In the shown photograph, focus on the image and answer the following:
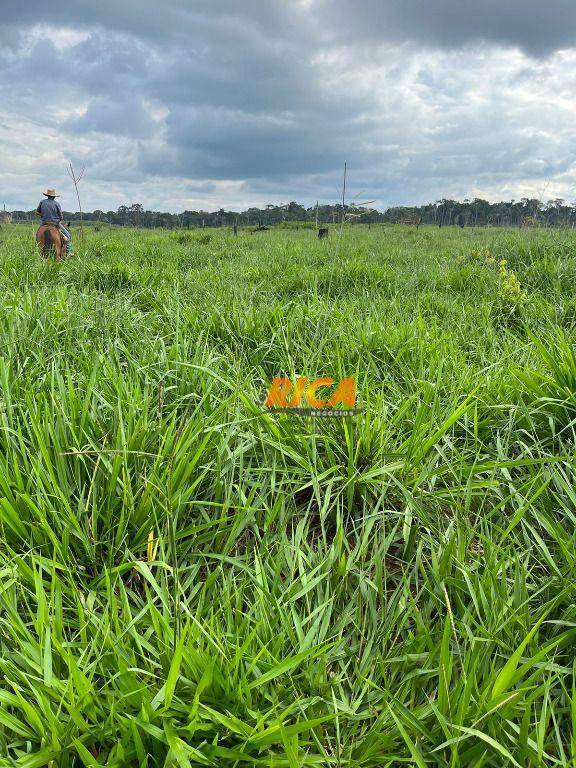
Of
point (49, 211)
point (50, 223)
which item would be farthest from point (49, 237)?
point (49, 211)

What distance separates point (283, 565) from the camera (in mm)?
1456

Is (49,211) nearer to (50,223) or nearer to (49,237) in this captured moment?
(50,223)

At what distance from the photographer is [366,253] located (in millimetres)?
6930

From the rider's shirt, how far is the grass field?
5.89 metres

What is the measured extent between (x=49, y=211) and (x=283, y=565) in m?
8.04

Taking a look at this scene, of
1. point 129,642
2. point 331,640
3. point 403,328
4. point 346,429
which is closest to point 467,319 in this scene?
point 403,328

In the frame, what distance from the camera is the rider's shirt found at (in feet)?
24.7

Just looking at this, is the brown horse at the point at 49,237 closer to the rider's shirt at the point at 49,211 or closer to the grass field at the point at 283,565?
the rider's shirt at the point at 49,211

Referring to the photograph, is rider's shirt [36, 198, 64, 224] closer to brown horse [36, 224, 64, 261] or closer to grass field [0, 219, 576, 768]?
brown horse [36, 224, 64, 261]

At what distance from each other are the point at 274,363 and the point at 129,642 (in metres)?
1.63

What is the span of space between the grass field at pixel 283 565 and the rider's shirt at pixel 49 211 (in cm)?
589

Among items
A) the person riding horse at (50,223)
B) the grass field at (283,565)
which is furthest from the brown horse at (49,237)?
the grass field at (283,565)

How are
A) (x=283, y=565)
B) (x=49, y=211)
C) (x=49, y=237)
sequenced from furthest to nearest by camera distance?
1. (x=49, y=237)
2. (x=49, y=211)
3. (x=283, y=565)

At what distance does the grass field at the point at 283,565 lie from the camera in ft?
3.30
